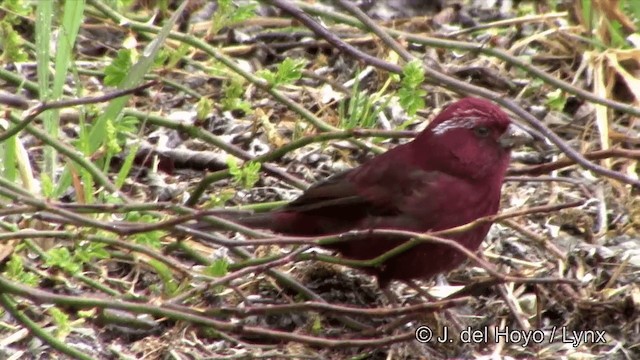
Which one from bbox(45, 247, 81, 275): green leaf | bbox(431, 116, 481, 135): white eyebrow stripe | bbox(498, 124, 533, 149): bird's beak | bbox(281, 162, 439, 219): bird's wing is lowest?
bbox(281, 162, 439, 219): bird's wing

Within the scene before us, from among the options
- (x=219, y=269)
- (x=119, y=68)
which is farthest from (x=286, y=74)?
(x=219, y=269)

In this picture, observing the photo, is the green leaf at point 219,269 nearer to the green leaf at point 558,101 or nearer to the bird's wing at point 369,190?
the bird's wing at point 369,190

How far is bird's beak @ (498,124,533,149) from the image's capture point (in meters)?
4.03

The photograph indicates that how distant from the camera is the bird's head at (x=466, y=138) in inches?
159

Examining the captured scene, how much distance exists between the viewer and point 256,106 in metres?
4.68

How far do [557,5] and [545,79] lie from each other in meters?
1.49

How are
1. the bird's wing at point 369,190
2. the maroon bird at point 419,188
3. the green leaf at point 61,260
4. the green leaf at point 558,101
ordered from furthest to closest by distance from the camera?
1. the green leaf at point 558,101
2. the bird's wing at point 369,190
3. the maroon bird at point 419,188
4. the green leaf at point 61,260

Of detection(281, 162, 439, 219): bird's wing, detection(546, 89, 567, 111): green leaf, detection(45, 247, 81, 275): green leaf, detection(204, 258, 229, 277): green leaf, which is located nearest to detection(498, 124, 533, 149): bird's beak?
detection(281, 162, 439, 219): bird's wing

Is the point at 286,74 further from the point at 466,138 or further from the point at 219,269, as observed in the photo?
the point at 466,138

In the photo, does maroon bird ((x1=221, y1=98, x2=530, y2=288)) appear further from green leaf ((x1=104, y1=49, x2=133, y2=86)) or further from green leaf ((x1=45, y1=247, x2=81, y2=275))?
green leaf ((x1=45, y1=247, x2=81, y2=275))

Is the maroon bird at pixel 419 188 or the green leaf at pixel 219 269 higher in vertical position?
the green leaf at pixel 219 269

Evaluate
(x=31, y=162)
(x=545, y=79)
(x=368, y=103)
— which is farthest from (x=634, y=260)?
(x=31, y=162)

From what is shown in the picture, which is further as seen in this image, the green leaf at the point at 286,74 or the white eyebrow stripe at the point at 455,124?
the white eyebrow stripe at the point at 455,124

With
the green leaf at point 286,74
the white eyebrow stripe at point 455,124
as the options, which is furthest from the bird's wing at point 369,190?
the green leaf at point 286,74
